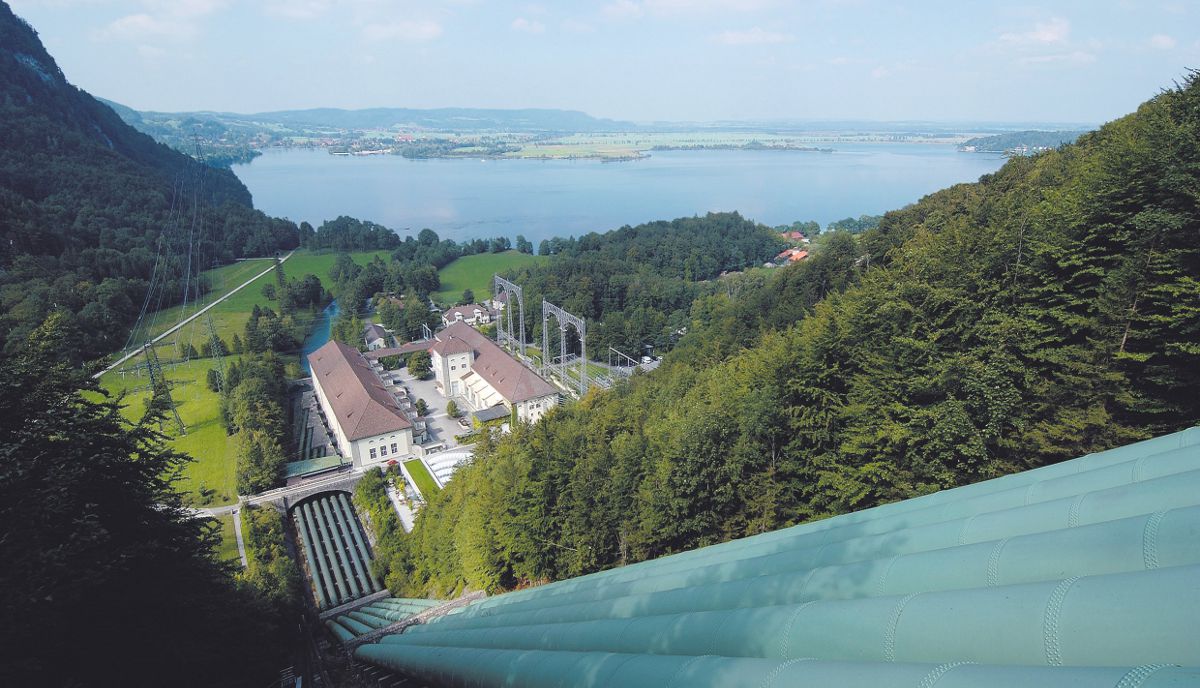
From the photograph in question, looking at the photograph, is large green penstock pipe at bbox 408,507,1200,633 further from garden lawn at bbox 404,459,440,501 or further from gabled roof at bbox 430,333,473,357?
gabled roof at bbox 430,333,473,357

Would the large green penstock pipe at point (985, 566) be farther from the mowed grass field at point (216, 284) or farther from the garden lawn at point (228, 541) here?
the mowed grass field at point (216, 284)

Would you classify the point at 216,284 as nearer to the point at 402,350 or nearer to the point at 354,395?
the point at 402,350

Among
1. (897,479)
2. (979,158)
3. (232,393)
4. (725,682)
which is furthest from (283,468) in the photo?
(979,158)

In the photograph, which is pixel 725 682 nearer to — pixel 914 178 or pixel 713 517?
pixel 713 517

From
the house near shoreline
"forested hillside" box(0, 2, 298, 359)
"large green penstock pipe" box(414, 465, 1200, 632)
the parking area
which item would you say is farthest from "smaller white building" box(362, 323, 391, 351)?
"large green penstock pipe" box(414, 465, 1200, 632)

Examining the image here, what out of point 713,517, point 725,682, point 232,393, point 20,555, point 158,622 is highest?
point 725,682

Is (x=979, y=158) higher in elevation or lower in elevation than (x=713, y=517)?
higher

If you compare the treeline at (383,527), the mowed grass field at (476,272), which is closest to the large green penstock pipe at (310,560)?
the treeline at (383,527)
